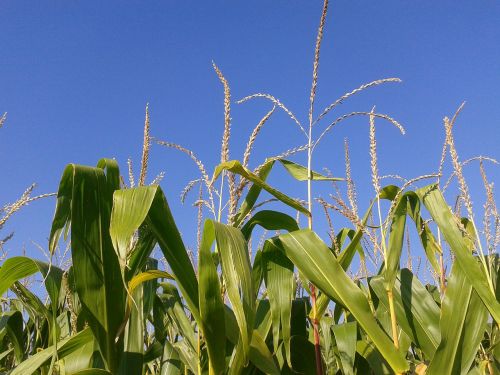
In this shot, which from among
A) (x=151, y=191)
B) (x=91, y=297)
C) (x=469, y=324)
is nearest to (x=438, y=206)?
(x=469, y=324)

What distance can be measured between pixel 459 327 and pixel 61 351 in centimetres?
151

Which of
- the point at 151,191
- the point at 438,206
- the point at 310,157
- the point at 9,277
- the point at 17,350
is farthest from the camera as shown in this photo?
the point at 17,350

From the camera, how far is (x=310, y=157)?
2109mm

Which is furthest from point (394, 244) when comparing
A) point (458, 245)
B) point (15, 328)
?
point (15, 328)

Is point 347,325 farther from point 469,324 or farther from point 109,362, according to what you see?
point 109,362

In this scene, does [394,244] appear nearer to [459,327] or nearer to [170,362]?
[459,327]

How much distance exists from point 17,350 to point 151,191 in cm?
169

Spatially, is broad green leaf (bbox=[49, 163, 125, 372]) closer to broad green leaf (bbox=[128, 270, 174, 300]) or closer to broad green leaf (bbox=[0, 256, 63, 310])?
broad green leaf (bbox=[128, 270, 174, 300])

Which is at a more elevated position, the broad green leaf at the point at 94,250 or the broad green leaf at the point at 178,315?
the broad green leaf at the point at 94,250

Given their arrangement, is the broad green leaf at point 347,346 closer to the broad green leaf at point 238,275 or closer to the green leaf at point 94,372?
the broad green leaf at point 238,275

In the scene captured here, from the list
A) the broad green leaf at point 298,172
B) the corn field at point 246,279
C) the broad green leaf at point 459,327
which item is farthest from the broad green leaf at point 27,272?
the broad green leaf at point 459,327

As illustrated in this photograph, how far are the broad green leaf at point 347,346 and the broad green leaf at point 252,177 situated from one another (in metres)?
0.56

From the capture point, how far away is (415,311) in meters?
1.96

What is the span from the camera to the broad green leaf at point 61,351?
1.79 meters
